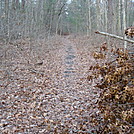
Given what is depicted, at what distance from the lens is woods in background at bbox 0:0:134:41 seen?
15195 millimetres

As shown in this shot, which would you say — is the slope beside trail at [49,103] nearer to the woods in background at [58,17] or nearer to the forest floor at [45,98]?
the forest floor at [45,98]

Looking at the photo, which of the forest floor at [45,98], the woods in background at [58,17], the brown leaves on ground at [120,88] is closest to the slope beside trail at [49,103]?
the forest floor at [45,98]

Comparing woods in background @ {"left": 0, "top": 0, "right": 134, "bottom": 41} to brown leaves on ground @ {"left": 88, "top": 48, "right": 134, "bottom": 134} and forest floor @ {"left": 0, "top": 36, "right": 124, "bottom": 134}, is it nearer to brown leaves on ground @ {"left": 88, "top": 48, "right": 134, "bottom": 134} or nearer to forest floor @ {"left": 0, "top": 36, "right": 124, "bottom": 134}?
forest floor @ {"left": 0, "top": 36, "right": 124, "bottom": 134}

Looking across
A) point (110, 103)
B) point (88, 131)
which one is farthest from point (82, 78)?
point (110, 103)

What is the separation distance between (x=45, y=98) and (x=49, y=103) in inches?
20.2

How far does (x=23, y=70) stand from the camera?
11453 millimetres

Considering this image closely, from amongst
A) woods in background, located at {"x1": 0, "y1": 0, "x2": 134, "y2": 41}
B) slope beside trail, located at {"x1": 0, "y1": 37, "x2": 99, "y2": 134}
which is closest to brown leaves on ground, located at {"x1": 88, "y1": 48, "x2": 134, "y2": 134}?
slope beside trail, located at {"x1": 0, "y1": 37, "x2": 99, "y2": 134}

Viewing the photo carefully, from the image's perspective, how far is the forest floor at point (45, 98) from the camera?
5758 mm

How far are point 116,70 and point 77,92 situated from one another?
5424 millimetres

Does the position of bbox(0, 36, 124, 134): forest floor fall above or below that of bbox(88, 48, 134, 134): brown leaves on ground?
below

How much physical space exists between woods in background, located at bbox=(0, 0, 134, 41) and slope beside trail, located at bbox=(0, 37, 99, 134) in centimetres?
444

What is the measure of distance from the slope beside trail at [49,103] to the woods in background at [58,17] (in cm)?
444

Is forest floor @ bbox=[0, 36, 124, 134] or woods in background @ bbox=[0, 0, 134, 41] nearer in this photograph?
forest floor @ bbox=[0, 36, 124, 134]

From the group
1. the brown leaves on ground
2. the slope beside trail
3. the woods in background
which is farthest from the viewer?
the woods in background
